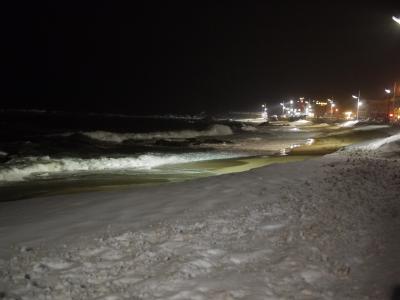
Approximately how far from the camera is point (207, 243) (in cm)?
711

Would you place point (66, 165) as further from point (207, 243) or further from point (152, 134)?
point (152, 134)

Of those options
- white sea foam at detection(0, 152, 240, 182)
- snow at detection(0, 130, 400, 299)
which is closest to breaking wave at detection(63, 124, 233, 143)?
white sea foam at detection(0, 152, 240, 182)

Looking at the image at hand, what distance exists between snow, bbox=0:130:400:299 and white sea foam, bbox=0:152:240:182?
9197mm

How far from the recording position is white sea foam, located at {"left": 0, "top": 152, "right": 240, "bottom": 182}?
764 inches

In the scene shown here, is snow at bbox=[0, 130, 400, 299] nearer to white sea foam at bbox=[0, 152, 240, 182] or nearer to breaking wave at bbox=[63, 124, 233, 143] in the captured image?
white sea foam at bbox=[0, 152, 240, 182]

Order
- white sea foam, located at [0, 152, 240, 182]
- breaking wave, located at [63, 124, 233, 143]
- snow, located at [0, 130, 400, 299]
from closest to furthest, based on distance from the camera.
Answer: snow, located at [0, 130, 400, 299] < white sea foam, located at [0, 152, 240, 182] < breaking wave, located at [63, 124, 233, 143]

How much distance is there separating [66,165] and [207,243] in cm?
1620

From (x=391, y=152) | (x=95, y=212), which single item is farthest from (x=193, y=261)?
(x=391, y=152)

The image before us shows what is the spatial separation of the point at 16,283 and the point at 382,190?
8622 mm

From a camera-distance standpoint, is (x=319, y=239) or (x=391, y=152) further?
(x=391, y=152)

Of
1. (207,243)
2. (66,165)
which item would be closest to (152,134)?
(66,165)

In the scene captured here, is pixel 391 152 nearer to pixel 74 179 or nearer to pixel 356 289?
pixel 74 179

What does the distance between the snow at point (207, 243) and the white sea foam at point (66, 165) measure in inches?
362

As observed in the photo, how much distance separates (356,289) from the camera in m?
5.45
